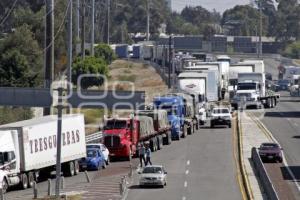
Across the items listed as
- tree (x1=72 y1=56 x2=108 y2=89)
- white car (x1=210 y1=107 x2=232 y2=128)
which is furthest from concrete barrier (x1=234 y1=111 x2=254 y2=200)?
tree (x1=72 y1=56 x2=108 y2=89)

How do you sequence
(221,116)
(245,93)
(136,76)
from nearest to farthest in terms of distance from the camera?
(221,116), (245,93), (136,76)

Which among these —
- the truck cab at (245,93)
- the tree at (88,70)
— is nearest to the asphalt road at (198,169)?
the truck cab at (245,93)

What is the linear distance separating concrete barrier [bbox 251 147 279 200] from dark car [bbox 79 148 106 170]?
28.1ft

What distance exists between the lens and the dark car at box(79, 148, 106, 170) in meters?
54.0

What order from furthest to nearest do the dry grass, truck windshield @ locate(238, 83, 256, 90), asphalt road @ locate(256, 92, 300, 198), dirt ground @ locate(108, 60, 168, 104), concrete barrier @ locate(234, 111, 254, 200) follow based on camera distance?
dirt ground @ locate(108, 60, 168, 104), the dry grass, truck windshield @ locate(238, 83, 256, 90), asphalt road @ locate(256, 92, 300, 198), concrete barrier @ locate(234, 111, 254, 200)

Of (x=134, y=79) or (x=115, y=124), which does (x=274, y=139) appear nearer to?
(x=115, y=124)

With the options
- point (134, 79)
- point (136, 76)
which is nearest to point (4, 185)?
point (134, 79)

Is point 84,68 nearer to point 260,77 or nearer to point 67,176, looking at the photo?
point 260,77

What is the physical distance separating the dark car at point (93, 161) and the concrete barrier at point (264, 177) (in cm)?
856

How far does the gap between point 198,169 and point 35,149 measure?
10.5m

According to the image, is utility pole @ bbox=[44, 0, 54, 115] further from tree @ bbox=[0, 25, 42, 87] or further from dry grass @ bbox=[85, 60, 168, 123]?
dry grass @ bbox=[85, 60, 168, 123]

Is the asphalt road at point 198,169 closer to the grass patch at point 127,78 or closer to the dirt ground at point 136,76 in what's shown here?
the dirt ground at point 136,76

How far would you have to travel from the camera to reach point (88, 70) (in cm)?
11788

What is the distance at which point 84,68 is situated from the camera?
11781 cm
